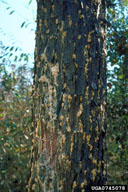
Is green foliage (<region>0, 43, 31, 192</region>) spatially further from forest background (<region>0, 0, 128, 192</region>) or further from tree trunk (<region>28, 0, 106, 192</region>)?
tree trunk (<region>28, 0, 106, 192</region>)

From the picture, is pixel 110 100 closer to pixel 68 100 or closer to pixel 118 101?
pixel 118 101

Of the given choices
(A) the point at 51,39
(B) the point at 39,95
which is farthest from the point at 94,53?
(B) the point at 39,95

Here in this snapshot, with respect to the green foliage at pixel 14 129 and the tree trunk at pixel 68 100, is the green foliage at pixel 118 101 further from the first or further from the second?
the tree trunk at pixel 68 100

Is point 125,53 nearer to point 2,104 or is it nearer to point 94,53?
point 2,104

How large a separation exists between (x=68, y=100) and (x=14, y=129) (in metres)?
1.94

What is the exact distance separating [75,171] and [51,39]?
0.75 m

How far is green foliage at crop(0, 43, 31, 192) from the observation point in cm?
321

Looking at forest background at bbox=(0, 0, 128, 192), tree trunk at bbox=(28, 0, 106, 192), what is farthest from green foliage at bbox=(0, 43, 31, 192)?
tree trunk at bbox=(28, 0, 106, 192)

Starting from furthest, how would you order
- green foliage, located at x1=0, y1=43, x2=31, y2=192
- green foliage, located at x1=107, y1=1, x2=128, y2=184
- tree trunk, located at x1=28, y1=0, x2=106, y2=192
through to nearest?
green foliage, located at x1=107, y1=1, x2=128, y2=184 → green foliage, located at x1=0, y1=43, x2=31, y2=192 → tree trunk, located at x1=28, y1=0, x2=106, y2=192

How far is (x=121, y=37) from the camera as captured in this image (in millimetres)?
3740

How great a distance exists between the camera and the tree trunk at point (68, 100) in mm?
1462

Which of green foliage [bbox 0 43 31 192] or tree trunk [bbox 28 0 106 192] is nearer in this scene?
tree trunk [bbox 28 0 106 192]

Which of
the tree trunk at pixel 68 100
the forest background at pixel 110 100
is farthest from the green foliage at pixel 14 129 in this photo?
the tree trunk at pixel 68 100

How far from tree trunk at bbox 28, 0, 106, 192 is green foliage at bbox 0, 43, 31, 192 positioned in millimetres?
1590
